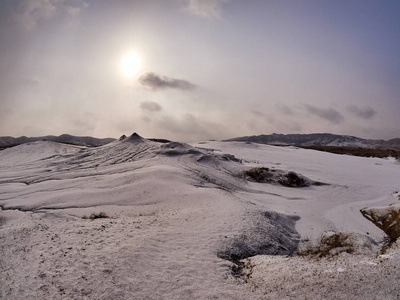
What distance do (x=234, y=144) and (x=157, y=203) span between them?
1310 inches

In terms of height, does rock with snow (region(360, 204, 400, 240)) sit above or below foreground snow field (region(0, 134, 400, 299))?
below

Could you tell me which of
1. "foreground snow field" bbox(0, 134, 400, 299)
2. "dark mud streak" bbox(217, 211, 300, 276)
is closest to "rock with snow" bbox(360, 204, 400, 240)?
"foreground snow field" bbox(0, 134, 400, 299)

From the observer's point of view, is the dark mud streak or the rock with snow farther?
the rock with snow

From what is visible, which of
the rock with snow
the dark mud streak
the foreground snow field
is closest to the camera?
the foreground snow field

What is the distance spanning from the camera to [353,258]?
24.6ft

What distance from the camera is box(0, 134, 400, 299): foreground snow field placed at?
658 centimetres

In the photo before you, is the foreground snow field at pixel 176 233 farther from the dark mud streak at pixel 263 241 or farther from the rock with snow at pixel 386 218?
the rock with snow at pixel 386 218

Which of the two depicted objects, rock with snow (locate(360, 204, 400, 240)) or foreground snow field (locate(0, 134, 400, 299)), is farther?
rock with snow (locate(360, 204, 400, 240))

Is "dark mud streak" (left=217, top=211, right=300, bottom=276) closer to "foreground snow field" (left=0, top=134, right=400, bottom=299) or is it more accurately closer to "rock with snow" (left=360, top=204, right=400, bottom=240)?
"foreground snow field" (left=0, top=134, right=400, bottom=299)

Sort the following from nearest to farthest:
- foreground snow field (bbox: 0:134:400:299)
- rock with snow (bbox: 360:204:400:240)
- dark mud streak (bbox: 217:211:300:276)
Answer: foreground snow field (bbox: 0:134:400:299), dark mud streak (bbox: 217:211:300:276), rock with snow (bbox: 360:204:400:240)

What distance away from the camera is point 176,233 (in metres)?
10.6

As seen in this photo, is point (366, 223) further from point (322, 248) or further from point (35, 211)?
point (35, 211)

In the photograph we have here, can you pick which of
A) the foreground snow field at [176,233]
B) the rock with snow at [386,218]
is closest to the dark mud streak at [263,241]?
the foreground snow field at [176,233]

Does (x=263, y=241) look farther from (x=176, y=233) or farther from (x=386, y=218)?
(x=386, y=218)
